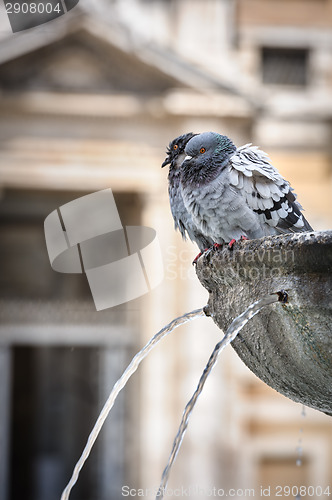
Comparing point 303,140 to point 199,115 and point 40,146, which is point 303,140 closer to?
point 199,115

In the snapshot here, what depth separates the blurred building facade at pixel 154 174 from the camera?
32.3ft

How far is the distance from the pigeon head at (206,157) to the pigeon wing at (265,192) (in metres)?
0.06

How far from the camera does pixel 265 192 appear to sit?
3326 mm

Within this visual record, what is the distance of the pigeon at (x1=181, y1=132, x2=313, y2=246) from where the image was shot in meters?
3.32

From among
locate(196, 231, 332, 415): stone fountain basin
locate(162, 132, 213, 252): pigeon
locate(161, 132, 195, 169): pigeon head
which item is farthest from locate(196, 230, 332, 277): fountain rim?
locate(161, 132, 195, 169): pigeon head

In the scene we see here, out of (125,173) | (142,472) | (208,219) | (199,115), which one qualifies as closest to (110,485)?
(142,472)

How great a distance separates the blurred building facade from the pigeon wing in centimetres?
651

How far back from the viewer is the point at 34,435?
11.9 metres

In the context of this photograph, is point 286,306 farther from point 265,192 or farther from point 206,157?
point 206,157

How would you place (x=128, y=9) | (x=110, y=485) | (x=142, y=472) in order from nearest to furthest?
(x=142, y=472) → (x=110, y=485) → (x=128, y=9)

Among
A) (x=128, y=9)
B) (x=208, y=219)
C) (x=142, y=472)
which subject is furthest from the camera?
(x=128, y=9)

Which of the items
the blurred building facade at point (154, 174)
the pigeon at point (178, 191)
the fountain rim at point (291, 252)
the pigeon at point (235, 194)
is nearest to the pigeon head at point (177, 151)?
the pigeon at point (178, 191)

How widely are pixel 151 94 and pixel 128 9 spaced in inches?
96.7

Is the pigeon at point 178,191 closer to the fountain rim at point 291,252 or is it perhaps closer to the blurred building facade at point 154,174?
the fountain rim at point 291,252
